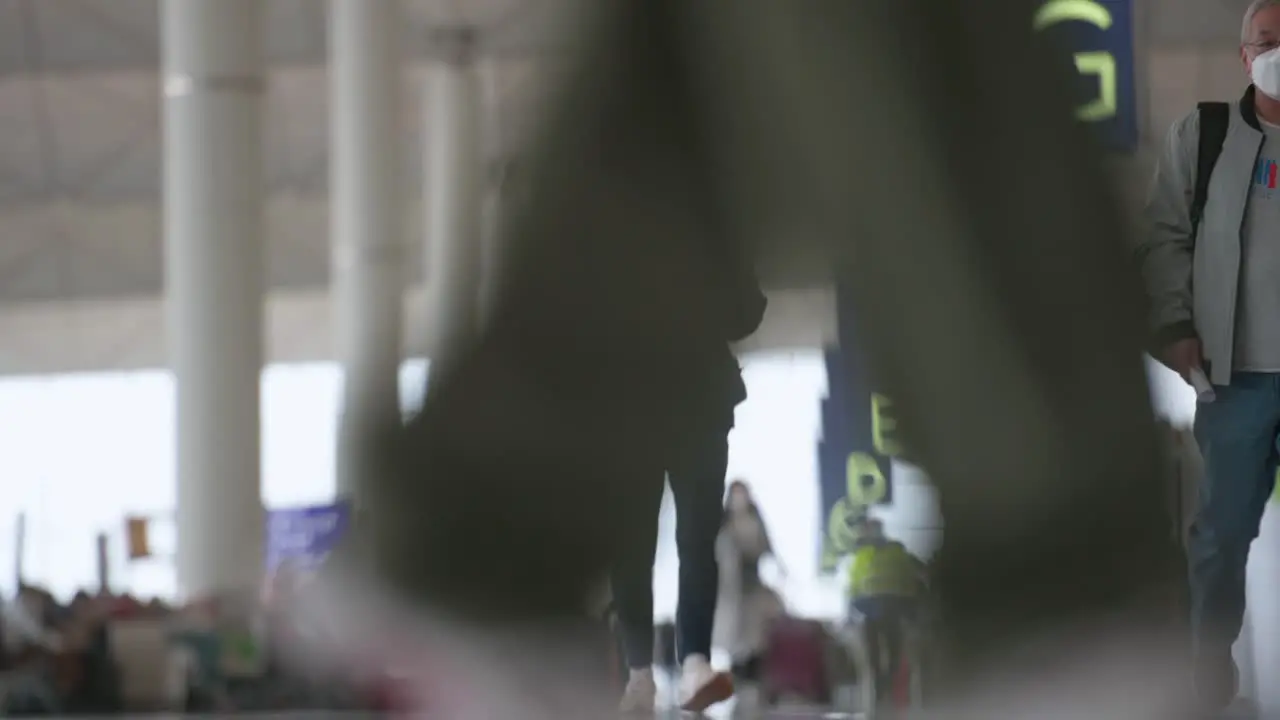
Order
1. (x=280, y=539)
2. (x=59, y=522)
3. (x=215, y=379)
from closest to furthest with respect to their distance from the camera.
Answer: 1. (x=215, y=379)
2. (x=280, y=539)
3. (x=59, y=522)

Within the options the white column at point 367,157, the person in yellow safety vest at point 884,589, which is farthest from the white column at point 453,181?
the white column at point 367,157

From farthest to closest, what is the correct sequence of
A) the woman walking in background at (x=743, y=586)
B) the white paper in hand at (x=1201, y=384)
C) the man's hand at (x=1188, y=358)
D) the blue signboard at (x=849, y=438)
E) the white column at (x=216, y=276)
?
1. the white column at (x=216, y=276)
2. the white paper in hand at (x=1201, y=384)
3. the man's hand at (x=1188, y=358)
4. the woman walking in background at (x=743, y=586)
5. the blue signboard at (x=849, y=438)

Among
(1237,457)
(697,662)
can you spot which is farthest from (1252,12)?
(697,662)

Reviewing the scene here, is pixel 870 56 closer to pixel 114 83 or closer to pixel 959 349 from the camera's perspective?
pixel 959 349

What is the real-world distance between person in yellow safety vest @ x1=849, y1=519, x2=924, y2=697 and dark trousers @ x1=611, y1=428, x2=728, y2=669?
0.09 metres

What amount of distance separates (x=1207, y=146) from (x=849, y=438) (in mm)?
3543

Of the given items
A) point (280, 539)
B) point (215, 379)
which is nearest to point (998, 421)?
point (215, 379)

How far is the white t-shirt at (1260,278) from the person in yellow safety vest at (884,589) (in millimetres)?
3443

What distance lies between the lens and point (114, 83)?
122ft

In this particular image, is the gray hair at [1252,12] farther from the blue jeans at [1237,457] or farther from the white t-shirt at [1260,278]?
the blue jeans at [1237,457]

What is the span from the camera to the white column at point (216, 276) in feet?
47.7

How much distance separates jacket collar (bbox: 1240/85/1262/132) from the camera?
4398 mm

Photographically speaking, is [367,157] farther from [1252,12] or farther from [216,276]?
[1252,12]

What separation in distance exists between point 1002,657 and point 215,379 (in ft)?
46.7
